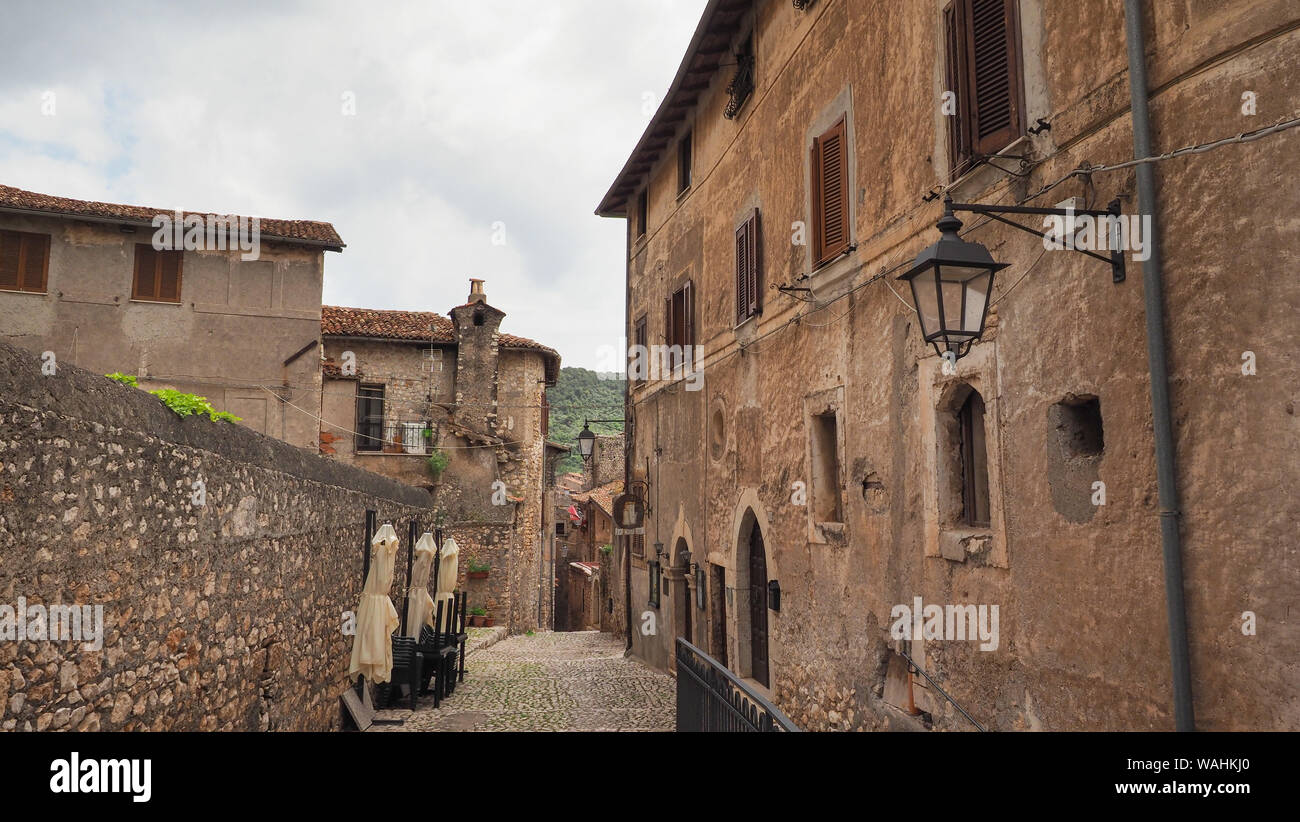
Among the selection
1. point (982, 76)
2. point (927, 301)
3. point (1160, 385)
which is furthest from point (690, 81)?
point (1160, 385)

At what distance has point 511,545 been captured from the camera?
2623cm

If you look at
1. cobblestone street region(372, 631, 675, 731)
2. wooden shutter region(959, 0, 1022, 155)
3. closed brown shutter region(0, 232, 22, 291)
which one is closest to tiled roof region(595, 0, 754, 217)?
wooden shutter region(959, 0, 1022, 155)

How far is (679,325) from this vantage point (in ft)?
50.4

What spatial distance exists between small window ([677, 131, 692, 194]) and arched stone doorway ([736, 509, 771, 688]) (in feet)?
22.8

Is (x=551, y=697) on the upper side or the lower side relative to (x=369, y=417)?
lower

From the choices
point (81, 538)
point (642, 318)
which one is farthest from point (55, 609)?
point (642, 318)

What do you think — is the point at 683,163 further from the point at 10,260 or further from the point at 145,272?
the point at 10,260

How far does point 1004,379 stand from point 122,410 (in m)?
5.72

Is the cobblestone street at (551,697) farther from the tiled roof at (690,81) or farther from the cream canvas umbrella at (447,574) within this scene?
the tiled roof at (690,81)

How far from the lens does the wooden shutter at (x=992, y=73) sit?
6.01 m

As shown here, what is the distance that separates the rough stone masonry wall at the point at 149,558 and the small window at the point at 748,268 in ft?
20.1

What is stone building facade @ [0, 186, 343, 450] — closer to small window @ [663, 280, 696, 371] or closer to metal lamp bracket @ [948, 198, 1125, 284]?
small window @ [663, 280, 696, 371]

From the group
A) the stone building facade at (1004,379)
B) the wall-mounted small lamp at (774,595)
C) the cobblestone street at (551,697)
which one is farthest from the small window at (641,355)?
A: the wall-mounted small lamp at (774,595)

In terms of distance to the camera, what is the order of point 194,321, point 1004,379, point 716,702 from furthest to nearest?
point 194,321 → point 1004,379 → point 716,702
